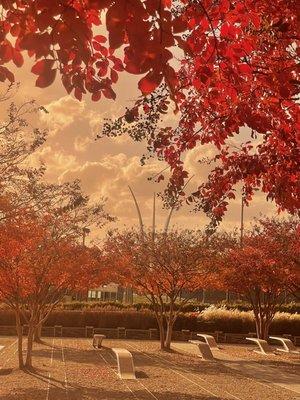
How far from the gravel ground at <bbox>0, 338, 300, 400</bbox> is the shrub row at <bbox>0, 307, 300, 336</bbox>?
8671mm

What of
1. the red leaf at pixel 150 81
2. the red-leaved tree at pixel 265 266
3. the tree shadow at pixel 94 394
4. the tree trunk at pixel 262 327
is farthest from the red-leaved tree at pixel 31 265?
the red leaf at pixel 150 81

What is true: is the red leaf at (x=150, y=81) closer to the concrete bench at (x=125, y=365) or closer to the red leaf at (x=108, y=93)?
the red leaf at (x=108, y=93)

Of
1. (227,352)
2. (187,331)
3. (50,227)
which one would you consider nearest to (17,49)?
(50,227)

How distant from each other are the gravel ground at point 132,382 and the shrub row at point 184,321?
8.67 m

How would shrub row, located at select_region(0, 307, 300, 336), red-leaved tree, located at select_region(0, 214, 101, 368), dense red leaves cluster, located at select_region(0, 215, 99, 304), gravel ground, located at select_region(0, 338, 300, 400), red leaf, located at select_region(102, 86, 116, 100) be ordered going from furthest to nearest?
shrub row, located at select_region(0, 307, 300, 336), red-leaved tree, located at select_region(0, 214, 101, 368), dense red leaves cluster, located at select_region(0, 215, 99, 304), gravel ground, located at select_region(0, 338, 300, 400), red leaf, located at select_region(102, 86, 116, 100)

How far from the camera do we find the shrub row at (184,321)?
3616 centimetres

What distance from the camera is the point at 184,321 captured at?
1439 inches

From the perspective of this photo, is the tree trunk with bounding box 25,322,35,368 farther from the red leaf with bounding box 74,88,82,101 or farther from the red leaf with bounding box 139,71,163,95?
the red leaf with bounding box 139,71,163,95

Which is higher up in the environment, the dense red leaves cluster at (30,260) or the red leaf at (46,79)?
the dense red leaves cluster at (30,260)

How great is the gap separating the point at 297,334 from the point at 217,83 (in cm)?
3118

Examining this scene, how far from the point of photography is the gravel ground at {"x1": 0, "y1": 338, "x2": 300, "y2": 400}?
1506 centimetres

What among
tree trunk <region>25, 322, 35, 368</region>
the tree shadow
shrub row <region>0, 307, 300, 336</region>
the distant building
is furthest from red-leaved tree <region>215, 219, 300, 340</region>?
the distant building

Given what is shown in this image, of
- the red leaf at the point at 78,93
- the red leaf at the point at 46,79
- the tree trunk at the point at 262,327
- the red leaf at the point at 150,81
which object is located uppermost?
the red leaf at the point at 78,93

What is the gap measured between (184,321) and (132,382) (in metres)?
19.7
